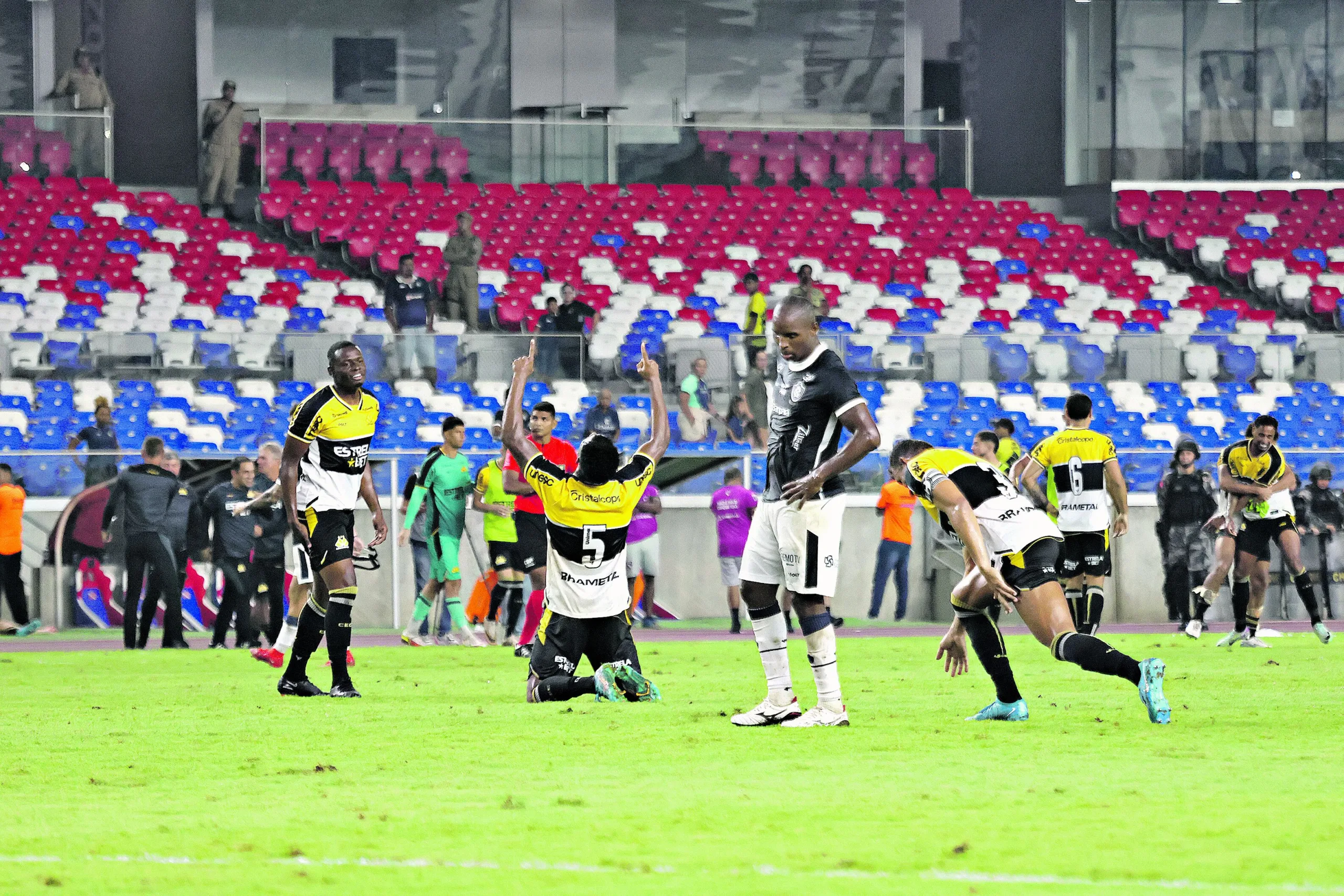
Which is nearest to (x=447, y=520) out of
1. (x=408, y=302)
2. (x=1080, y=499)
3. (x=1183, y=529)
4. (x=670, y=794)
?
(x=1080, y=499)

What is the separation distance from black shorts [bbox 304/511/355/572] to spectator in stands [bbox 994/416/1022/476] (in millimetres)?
11041

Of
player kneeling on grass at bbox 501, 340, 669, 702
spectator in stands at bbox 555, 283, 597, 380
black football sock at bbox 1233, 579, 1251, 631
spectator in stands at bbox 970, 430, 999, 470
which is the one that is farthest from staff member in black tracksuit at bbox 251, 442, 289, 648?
black football sock at bbox 1233, 579, 1251, 631

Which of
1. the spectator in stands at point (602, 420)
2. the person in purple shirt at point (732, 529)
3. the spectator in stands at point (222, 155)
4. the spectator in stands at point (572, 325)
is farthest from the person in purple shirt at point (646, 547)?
the spectator in stands at point (222, 155)

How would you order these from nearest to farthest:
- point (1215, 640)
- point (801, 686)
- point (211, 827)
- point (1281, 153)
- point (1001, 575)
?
1. point (211, 827)
2. point (1001, 575)
3. point (801, 686)
4. point (1215, 640)
5. point (1281, 153)

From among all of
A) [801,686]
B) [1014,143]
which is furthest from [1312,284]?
[801,686]

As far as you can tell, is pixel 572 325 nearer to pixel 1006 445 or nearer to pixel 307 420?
pixel 1006 445

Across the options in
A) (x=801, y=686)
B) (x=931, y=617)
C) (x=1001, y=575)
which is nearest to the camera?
(x=1001, y=575)

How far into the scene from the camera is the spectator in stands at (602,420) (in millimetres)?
22359

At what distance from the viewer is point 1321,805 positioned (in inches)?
265

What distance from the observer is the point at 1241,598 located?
17719 millimetres

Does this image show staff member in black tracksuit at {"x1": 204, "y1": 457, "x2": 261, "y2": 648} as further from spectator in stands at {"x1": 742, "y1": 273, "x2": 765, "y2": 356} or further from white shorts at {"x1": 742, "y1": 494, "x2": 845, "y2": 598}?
white shorts at {"x1": 742, "y1": 494, "x2": 845, "y2": 598}

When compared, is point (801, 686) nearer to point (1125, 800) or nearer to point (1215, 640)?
point (1125, 800)

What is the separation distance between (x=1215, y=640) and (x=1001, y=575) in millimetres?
9743

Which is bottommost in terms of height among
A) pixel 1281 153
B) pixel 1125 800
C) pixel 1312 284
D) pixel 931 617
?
pixel 931 617
